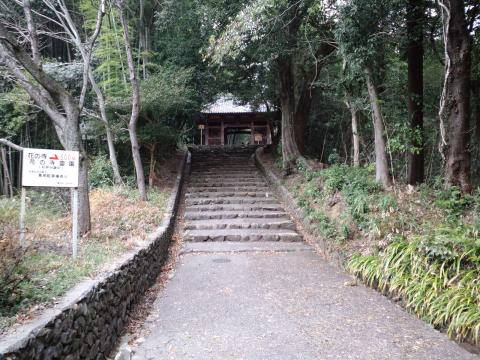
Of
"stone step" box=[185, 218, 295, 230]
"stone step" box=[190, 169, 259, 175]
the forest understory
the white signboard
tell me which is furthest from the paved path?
"stone step" box=[190, 169, 259, 175]

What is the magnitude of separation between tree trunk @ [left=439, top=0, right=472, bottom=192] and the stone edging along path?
16.5 feet

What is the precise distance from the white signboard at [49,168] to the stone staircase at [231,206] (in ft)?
12.7

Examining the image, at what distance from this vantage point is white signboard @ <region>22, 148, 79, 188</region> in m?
4.16

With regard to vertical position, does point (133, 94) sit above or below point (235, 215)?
above

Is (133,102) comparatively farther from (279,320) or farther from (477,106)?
(477,106)

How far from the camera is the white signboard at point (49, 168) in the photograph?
416cm

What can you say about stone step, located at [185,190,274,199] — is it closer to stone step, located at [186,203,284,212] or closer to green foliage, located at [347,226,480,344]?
stone step, located at [186,203,284,212]

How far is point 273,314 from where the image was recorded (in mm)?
4320

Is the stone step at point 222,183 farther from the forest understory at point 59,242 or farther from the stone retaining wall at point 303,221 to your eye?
the forest understory at point 59,242

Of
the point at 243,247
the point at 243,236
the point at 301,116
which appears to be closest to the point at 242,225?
the point at 243,236

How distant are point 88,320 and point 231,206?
6948 millimetres

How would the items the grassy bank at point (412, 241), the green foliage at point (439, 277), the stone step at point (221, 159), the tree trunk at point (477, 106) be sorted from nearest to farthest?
the green foliage at point (439, 277), the grassy bank at point (412, 241), the tree trunk at point (477, 106), the stone step at point (221, 159)

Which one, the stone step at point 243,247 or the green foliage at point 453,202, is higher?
the green foliage at point 453,202

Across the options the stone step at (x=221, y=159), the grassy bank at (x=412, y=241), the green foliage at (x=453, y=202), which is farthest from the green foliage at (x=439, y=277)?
the stone step at (x=221, y=159)
